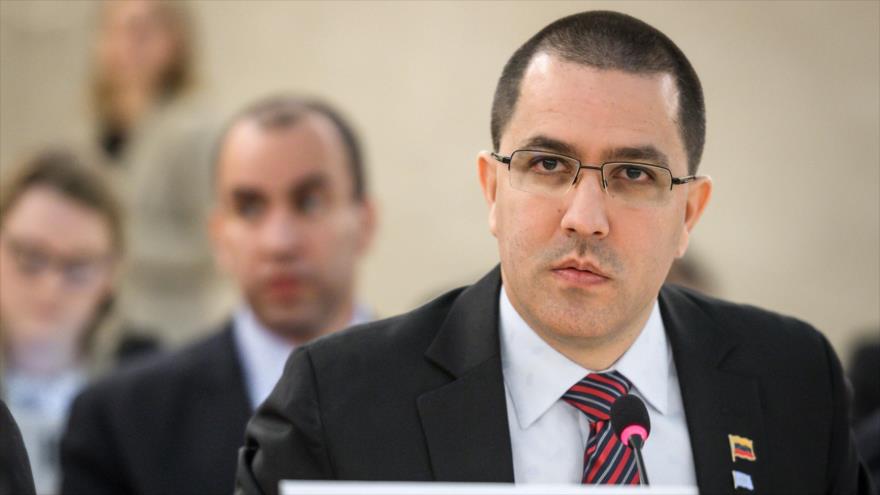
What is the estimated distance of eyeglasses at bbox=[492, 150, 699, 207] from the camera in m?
2.88

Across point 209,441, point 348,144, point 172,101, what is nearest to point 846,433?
point 209,441

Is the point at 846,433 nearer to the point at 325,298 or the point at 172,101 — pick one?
the point at 325,298

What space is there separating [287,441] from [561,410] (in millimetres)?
535

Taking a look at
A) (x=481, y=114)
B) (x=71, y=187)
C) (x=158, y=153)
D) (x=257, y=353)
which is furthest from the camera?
(x=481, y=114)

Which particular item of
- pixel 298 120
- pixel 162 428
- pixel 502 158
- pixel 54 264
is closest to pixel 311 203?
pixel 298 120

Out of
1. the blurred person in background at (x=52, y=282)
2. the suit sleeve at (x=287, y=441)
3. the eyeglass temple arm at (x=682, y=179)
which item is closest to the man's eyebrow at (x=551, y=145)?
the eyeglass temple arm at (x=682, y=179)

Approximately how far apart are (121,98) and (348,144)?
6.98ft

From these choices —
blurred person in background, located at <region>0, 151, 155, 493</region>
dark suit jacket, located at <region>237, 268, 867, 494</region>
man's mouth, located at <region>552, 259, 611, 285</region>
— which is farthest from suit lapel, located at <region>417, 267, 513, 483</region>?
blurred person in background, located at <region>0, 151, 155, 493</region>

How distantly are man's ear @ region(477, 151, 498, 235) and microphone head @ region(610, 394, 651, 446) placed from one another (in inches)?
17.8

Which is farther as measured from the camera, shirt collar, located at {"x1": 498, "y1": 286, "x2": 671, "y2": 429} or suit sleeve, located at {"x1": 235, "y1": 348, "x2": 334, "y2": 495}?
shirt collar, located at {"x1": 498, "y1": 286, "x2": 671, "y2": 429}

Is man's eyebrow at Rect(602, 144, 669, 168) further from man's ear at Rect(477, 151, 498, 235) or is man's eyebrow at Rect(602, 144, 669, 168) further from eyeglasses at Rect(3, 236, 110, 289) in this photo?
eyeglasses at Rect(3, 236, 110, 289)

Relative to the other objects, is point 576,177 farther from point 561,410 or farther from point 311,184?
point 311,184

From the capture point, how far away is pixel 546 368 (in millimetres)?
3012

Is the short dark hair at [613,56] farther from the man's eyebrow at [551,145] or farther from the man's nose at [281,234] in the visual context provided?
the man's nose at [281,234]
